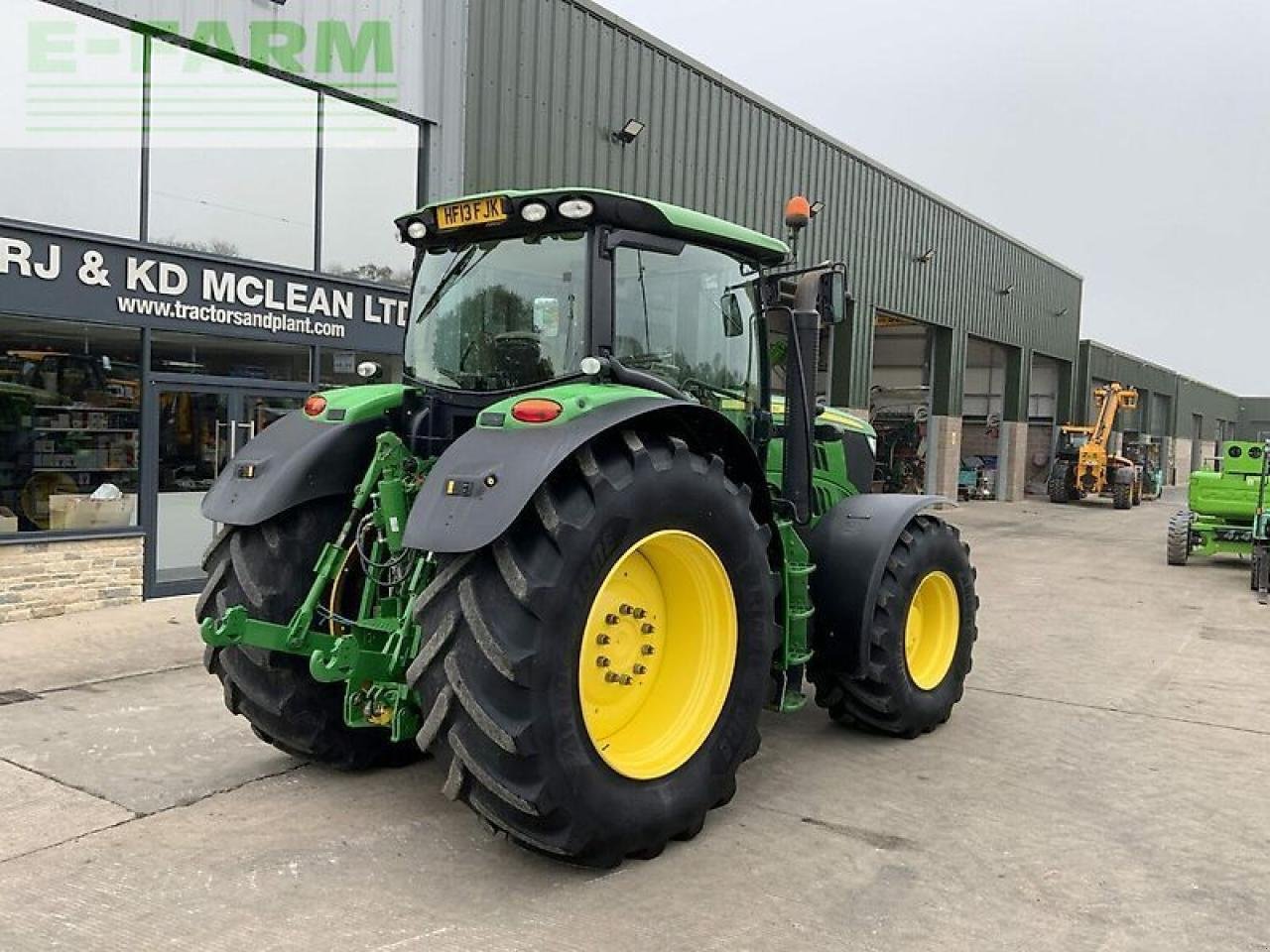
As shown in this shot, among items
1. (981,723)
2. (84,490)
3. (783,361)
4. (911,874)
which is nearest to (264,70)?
(84,490)

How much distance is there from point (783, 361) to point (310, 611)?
254cm

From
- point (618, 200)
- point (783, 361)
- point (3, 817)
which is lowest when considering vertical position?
point (3, 817)

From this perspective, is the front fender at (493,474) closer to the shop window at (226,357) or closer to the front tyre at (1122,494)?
the shop window at (226,357)

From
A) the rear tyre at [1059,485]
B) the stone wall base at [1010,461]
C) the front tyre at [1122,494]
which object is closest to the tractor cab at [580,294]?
the front tyre at [1122,494]

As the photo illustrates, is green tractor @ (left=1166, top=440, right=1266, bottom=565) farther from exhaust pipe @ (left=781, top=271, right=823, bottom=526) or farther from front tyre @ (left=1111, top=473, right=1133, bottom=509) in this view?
front tyre @ (left=1111, top=473, right=1133, bottom=509)

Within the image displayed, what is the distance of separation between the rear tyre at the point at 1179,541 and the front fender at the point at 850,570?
10665mm

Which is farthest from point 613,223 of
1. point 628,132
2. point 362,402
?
point 628,132

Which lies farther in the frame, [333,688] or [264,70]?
[264,70]

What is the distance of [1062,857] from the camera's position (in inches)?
156

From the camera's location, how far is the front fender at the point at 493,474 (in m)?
3.33

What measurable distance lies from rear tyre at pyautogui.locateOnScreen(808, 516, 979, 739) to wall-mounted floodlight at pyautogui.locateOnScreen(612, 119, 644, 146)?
8.84 meters

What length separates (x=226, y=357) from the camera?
31.8ft

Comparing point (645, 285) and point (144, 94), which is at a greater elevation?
point (144, 94)

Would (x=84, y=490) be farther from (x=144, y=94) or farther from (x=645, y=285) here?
(x=645, y=285)
